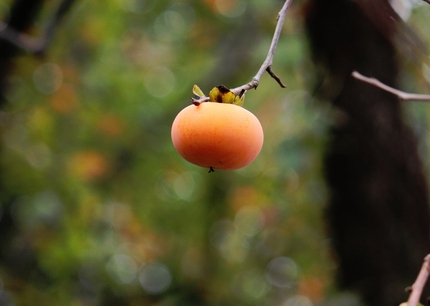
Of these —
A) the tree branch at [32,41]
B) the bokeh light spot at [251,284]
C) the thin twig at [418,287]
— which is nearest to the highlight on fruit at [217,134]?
the thin twig at [418,287]

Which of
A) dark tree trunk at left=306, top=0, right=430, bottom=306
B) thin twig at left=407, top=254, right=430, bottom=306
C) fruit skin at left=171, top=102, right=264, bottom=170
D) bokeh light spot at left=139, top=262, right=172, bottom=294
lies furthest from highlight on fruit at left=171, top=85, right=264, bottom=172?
bokeh light spot at left=139, top=262, right=172, bottom=294

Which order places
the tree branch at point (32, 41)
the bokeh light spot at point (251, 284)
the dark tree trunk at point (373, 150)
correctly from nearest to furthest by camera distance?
the tree branch at point (32, 41) < the dark tree trunk at point (373, 150) < the bokeh light spot at point (251, 284)

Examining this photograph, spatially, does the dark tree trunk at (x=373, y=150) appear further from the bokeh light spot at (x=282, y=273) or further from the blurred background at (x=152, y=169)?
the bokeh light spot at (x=282, y=273)

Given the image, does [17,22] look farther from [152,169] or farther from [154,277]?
[154,277]

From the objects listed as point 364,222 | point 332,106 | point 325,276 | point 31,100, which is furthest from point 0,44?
point 325,276

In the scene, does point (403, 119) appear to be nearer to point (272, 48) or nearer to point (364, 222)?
point (364, 222)

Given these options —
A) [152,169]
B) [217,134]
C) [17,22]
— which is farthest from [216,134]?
[152,169]
